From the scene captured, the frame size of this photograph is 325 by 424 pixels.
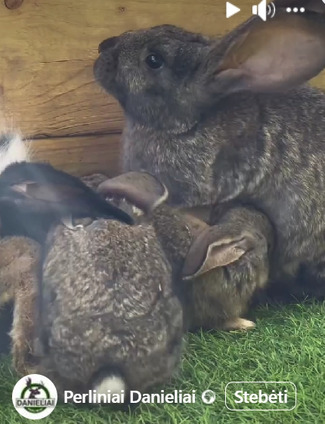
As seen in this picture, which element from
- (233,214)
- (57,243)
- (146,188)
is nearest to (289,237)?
(233,214)

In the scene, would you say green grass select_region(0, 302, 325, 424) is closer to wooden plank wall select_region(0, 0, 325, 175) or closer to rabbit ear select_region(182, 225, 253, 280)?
rabbit ear select_region(182, 225, 253, 280)

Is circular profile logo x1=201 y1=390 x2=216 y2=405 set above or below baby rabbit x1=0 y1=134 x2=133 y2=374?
below

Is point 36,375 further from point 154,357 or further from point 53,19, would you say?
point 53,19

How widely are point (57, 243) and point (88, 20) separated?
31 cm

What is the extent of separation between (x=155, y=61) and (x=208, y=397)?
47 centimetres

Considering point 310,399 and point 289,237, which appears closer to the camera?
point 310,399

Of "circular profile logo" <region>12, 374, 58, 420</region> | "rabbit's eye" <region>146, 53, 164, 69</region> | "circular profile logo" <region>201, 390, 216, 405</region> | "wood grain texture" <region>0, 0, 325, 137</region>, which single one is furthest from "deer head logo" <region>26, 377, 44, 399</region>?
"rabbit's eye" <region>146, 53, 164, 69</region>

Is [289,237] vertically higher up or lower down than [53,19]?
lower down

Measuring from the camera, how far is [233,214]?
3.37 ft

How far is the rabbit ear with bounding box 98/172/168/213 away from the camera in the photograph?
1.00 meters

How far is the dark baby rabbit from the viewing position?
1014 mm

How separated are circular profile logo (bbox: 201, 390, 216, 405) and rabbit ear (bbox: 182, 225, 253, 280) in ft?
0.52

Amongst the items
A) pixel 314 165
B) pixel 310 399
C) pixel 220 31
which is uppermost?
pixel 220 31

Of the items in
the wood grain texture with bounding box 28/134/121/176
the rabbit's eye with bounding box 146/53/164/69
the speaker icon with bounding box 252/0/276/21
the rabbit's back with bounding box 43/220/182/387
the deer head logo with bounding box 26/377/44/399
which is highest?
the speaker icon with bounding box 252/0/276/21
